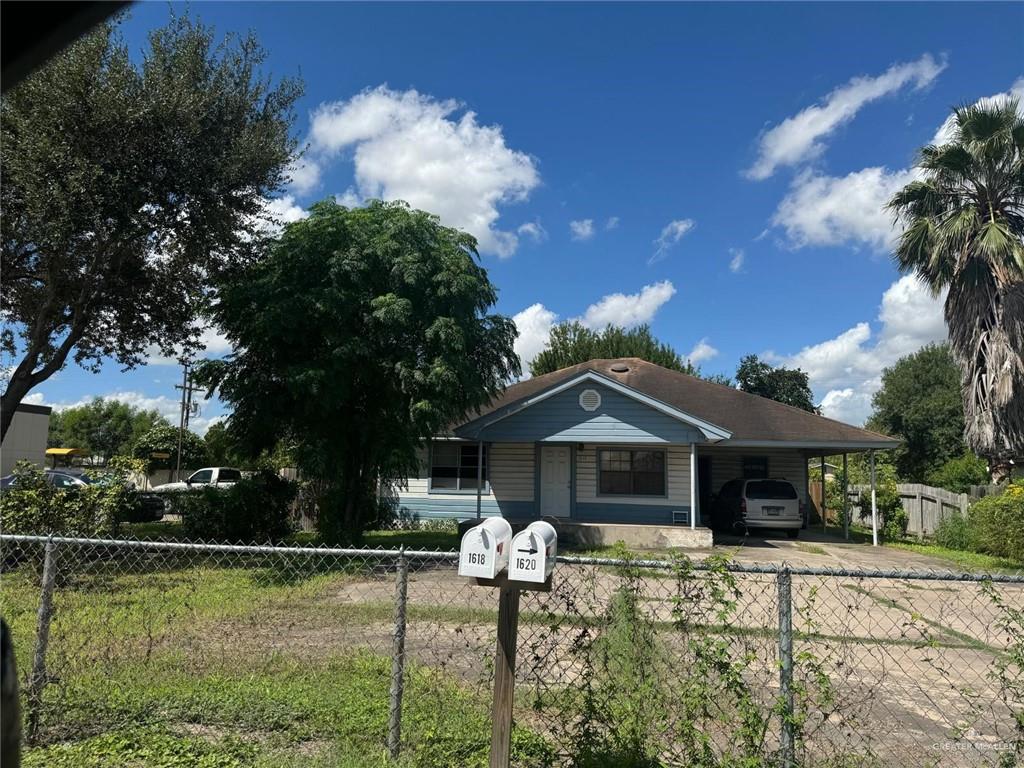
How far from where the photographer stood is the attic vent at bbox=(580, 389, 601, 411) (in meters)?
16.5

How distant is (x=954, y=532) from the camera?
52.1 feet

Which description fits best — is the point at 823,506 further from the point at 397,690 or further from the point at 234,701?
the point at 234,701

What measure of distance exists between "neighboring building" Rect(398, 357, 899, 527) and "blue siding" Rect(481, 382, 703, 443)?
0.03 m

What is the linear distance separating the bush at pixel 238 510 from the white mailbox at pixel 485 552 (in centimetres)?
1081

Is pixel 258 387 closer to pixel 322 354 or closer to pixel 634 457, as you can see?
pixel 322 354

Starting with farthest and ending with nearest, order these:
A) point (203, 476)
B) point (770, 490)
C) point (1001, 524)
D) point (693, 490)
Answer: point (203, 476) < point (770, 490) < point (693, 490) < point (1001, 524)

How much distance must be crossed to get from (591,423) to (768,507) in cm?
517

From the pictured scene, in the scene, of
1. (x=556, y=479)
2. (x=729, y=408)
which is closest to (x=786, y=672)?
(x=556, y=479)

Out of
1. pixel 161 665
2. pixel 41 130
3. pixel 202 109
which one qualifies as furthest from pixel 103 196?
pixel 161 665

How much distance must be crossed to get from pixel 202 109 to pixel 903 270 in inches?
683

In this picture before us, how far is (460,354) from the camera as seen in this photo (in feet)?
38.6

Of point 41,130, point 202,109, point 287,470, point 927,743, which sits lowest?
point 927,743

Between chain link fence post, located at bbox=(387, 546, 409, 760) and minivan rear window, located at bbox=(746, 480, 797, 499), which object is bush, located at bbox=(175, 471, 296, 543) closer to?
chain link fence post, located at bbox=(387, 546, 409, 760)

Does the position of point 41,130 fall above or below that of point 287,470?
above
